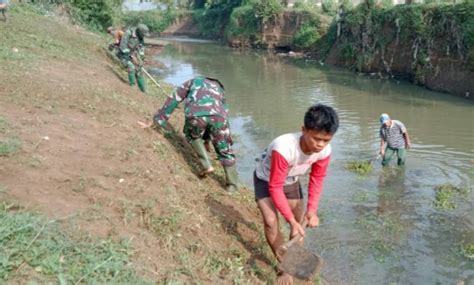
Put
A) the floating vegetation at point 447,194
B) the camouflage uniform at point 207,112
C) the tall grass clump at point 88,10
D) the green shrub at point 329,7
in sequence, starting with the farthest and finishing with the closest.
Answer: the green shrub at point 329,7 → the tall grass clump at point 88,10 → the floating vegetation at point 447,194 → the camouflage uniform at point 207,112

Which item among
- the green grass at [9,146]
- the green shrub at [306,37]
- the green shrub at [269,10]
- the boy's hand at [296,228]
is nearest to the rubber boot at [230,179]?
the boy's hand at [296,228]

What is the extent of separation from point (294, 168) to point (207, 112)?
1.98 m

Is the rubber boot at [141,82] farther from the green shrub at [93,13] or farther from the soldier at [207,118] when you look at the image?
the green shrub at [93,13]

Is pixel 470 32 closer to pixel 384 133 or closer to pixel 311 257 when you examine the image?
pixel 384 133

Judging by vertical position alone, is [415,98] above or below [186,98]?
below

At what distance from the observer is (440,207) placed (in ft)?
21.8

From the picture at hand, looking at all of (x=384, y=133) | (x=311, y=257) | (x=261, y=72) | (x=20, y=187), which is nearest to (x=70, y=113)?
(x=20, y=187)

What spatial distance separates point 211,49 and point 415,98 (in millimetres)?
22119

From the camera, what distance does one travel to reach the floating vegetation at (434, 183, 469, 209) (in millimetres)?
6680

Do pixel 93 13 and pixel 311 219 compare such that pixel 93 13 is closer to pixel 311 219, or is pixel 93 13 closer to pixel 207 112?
pixel 207 112

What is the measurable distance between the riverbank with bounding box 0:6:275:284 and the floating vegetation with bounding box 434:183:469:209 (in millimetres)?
2829

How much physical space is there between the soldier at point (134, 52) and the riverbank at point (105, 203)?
2.97m

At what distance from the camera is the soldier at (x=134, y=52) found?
33.8 ft

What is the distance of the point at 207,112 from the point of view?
5453mm
